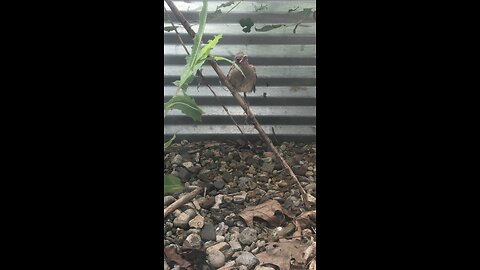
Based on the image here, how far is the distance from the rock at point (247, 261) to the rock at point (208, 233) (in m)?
0.11

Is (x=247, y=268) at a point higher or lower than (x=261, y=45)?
lower

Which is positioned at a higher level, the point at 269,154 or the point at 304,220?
the point at 269,154

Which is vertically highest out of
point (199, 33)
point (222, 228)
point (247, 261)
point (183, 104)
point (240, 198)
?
point (199, 33)

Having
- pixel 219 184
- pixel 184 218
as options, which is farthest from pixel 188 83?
pixel 184 218

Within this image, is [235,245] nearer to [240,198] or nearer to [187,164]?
[240,198]

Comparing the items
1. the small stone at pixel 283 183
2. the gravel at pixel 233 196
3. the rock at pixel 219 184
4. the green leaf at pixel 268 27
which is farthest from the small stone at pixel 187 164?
the green leaf at pixel 268 27

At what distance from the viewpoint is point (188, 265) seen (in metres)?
3.02

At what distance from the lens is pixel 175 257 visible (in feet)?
9.93

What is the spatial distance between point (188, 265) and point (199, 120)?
0.50 metres

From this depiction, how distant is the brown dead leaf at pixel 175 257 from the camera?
3018mm

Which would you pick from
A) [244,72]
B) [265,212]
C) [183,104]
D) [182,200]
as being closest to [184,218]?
[182,200]

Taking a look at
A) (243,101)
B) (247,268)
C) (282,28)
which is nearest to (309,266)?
(247,268)

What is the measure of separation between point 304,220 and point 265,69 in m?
0.54
